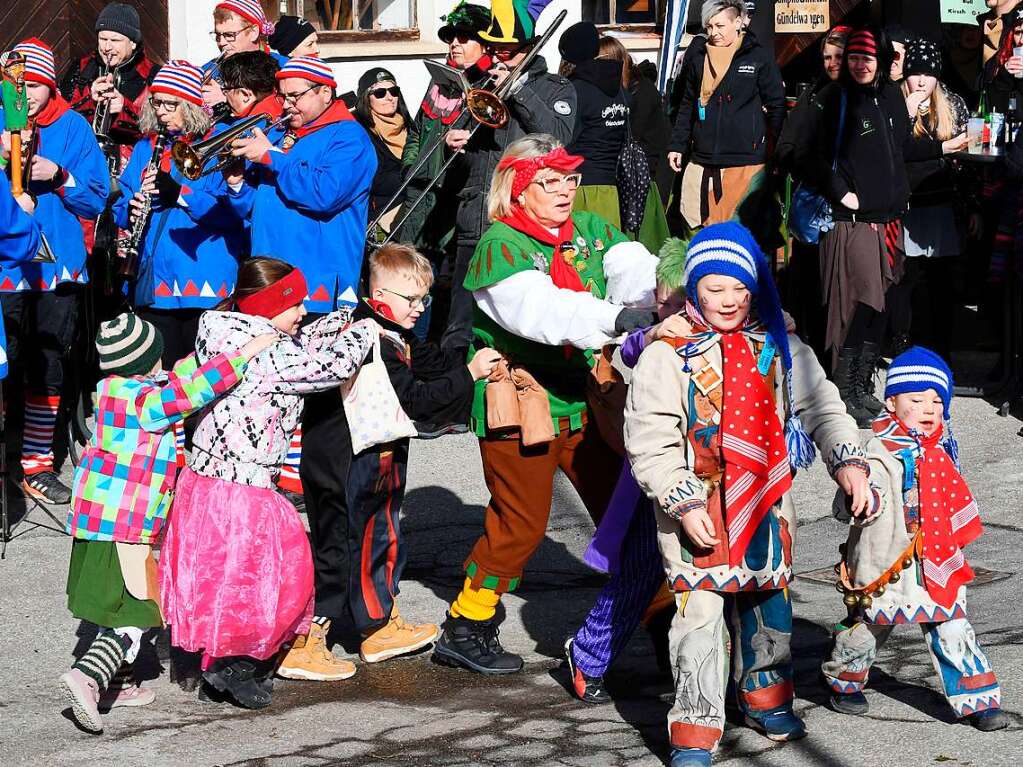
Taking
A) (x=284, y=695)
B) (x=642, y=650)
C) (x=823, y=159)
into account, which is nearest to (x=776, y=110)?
(x=823, y=159)

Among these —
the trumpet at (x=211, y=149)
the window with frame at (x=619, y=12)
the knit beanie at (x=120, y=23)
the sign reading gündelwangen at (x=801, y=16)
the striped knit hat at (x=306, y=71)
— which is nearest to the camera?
the striped knit hat at (x=306, y=71)

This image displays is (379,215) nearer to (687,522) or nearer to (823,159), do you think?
(823,159)

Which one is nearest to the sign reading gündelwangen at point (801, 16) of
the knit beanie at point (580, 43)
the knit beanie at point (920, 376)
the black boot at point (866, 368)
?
the knit beanie at point (580, 43)

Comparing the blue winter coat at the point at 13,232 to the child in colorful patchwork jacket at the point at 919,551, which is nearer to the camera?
the child in colorful patchwork jacket at the point at 919,551

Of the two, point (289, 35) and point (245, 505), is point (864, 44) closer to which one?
point (289, 35)

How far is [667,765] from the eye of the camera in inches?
189

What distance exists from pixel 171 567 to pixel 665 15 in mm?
8513

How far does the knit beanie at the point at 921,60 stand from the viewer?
971 cm

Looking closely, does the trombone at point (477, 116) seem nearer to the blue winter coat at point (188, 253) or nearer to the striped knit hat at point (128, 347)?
the blue winter coat at point (188, 253)

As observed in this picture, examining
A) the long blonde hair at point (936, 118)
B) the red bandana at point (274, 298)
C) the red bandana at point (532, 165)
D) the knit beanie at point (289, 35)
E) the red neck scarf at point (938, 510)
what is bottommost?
the red neck scarf at point (938, 510)

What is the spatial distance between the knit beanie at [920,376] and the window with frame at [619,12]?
29.2 feet

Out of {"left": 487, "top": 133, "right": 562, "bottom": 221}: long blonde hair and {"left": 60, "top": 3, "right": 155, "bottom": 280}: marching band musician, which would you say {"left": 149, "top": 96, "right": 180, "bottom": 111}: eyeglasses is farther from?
{"left": 487, "top": 133, "right": 562, "bottom": 221}: long blonde hair

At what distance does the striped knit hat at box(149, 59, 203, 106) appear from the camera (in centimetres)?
777

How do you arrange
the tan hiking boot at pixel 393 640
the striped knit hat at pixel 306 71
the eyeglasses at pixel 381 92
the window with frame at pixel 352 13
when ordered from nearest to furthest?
the tan hiking boot at pixel 393 640, the striped knit hat at pixel 306 71, the eyeglasses at pixel 381 92, the window with frame at pixel 352 13
